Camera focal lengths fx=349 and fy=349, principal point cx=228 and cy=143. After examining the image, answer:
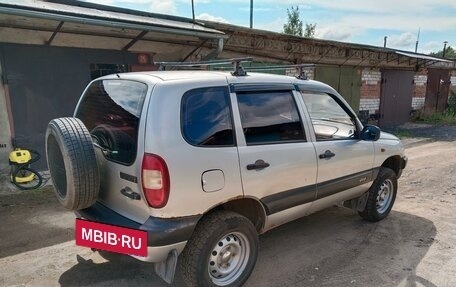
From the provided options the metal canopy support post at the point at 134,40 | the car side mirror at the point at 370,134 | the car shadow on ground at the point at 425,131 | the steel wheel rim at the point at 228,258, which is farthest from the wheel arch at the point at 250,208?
the car shadow on ground at the point at 425,131

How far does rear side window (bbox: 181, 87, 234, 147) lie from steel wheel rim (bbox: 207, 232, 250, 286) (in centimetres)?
78

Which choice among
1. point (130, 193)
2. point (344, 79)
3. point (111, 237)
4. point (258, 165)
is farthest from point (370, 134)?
point (344, 79)

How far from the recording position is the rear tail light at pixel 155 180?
7.71 feet

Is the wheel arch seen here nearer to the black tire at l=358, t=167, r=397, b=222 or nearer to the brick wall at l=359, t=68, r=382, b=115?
the black tire at l=358, t=167, r=397, b=222

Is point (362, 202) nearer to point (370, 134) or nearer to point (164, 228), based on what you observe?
point (370, 134)

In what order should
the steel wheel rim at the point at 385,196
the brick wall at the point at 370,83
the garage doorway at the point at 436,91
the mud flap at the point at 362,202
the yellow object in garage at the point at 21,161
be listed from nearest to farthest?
1. the mud flap at the point at 362,202
2. the steel wheel rim at the point at 385,196
3. the yellow object in garage at the point at 21,161
4. the brick wall at the point at 370,83
5. the garage doorway at the point at 436,91

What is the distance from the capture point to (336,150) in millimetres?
3498

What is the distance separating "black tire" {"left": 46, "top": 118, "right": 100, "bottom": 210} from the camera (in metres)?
2.54

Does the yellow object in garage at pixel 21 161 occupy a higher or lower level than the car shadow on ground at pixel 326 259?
higher

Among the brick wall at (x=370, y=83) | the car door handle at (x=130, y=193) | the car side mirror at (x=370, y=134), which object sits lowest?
the car door handle at (x=130, y=193)

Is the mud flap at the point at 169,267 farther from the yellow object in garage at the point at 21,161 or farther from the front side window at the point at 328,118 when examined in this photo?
the yellow object in garage at the point at 21,161

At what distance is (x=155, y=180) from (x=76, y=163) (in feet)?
2.09

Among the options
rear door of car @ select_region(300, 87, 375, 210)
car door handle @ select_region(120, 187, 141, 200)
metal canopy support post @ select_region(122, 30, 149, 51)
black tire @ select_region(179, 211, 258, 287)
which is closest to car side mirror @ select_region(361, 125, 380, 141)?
rear door of car @ select_region(300, 87, 375, 210)

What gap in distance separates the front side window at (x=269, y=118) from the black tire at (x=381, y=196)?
1.57 m
